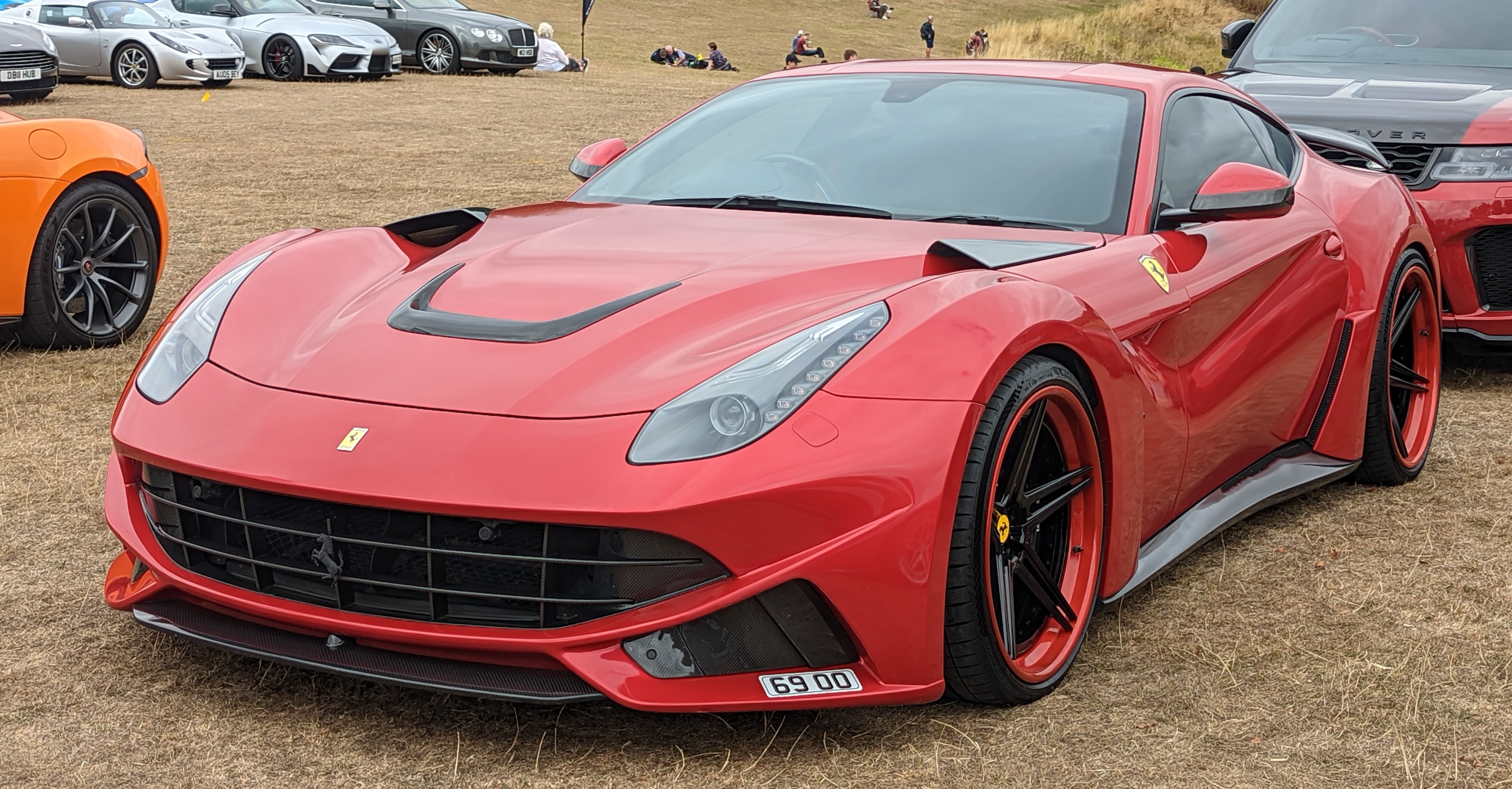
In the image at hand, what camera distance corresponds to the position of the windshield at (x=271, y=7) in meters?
20.7

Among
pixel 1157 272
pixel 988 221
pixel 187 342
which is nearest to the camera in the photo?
pixel 187 342

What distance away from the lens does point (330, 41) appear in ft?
66.7

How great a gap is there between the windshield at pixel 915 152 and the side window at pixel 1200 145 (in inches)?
5.4

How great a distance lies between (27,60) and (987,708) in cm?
1450

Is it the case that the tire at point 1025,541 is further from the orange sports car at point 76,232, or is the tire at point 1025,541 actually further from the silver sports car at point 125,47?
the silver sports car at point 125,47

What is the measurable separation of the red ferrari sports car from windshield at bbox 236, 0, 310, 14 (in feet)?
59.8

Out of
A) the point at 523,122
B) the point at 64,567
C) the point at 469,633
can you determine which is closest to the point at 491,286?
the point at 469,633

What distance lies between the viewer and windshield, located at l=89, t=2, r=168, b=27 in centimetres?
1859

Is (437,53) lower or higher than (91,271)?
lower

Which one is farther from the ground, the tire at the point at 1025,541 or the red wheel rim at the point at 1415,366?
the tire at the point at 1025,541

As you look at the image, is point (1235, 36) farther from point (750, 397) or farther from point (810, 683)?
point (810, 683)

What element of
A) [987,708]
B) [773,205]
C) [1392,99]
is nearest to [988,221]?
[773,205]

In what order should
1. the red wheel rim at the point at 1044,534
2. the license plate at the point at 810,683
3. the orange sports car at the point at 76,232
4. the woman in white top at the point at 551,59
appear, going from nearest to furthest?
1. the license plate at the point at 810,683
2. the red wheel rim at the point at 1044,534
3. the orange sports car at the point at 76,232
4. the woman in white top at the point at 551,59

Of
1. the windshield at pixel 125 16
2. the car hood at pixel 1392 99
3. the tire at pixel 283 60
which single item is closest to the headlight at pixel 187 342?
the car hood at pixel 1392 99
